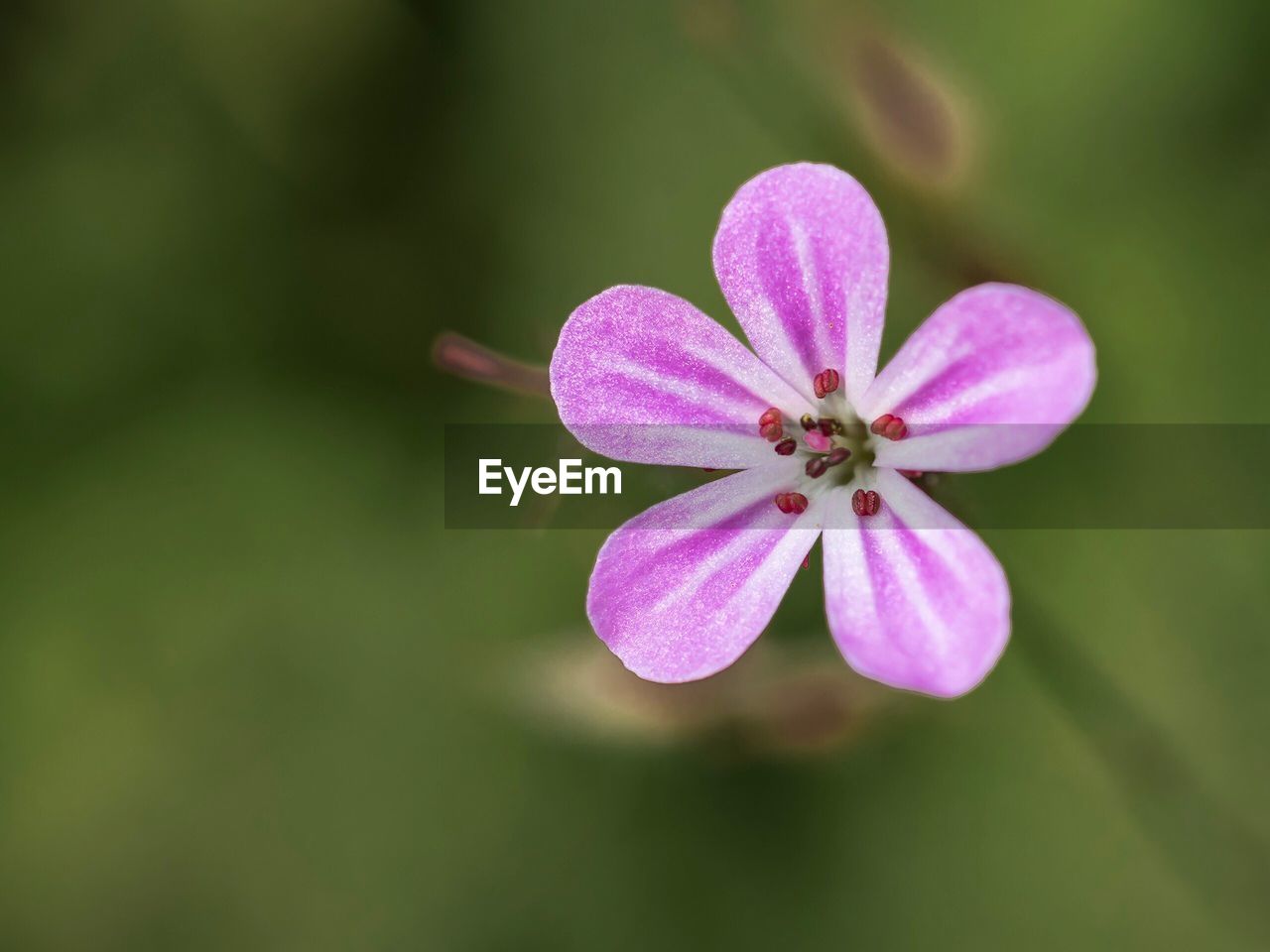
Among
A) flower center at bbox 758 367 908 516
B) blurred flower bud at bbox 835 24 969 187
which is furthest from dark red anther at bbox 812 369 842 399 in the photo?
blurred flower bud at bbox 835 24 969 187

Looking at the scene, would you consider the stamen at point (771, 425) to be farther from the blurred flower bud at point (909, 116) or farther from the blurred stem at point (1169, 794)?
the blurred flower bud at point (909, 116)

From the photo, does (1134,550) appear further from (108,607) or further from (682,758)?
(108,607)

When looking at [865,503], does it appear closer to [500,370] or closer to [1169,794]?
[500,370]

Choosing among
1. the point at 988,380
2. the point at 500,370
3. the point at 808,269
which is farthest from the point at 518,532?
the point at 988,380

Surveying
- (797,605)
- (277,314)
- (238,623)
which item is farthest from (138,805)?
(797,605)

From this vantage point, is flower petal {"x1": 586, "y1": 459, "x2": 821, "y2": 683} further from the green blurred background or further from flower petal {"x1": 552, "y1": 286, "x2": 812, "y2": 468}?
the green blurred background

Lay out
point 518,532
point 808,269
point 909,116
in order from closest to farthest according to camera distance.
A: 1. point 808,269
2. point 909,116
3. point 518,532
